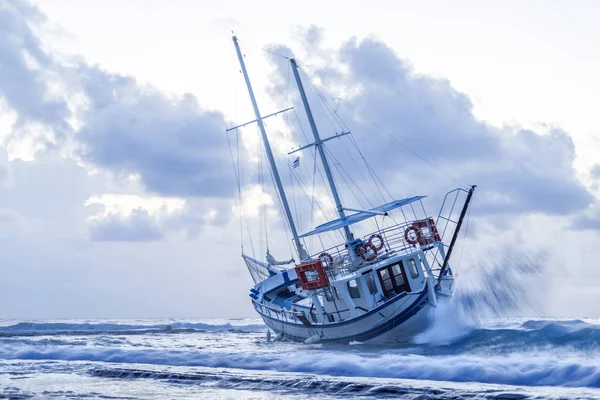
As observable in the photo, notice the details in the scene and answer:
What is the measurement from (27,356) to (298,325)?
13.6m

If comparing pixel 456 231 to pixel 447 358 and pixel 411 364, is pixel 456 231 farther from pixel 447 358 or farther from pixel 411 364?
pixel 411 364

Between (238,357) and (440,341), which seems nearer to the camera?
(238,357)

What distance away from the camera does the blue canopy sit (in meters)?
33.6

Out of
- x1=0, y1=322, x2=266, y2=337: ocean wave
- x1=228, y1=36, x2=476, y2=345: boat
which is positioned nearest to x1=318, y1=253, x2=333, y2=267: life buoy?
x1=228, y1=36, x2=476, y2=345: boat

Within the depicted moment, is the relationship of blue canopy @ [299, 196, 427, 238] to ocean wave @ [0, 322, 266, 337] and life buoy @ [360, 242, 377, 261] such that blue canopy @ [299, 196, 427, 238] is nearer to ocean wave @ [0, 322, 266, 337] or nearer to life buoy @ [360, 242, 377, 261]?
life buoy @ [360, 242, 377, 261]

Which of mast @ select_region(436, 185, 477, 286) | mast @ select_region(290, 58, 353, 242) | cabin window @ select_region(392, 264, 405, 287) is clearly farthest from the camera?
mast @ select_region(290, 58, 353, 242)

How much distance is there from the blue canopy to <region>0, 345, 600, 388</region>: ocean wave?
9110 mm

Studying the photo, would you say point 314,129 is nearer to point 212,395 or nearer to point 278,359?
point 278,359

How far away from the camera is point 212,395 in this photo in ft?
60.3

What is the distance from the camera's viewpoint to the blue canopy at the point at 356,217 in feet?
110

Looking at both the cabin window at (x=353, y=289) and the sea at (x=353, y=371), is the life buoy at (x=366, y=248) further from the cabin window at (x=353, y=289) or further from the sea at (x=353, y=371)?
the sea at (x=353, y=371)

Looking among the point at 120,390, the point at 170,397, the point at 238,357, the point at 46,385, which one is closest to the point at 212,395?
the point at 170,397

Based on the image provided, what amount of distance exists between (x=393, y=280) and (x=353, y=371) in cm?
1072

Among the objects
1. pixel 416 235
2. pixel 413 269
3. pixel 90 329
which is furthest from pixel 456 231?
pixel 90 329
